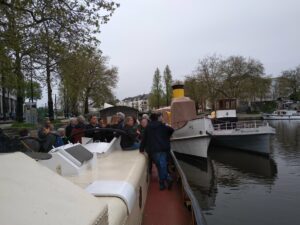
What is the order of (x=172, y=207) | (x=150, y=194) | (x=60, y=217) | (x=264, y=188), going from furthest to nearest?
(x=264, y=188) < (x=150, y=194) < (x=172, y=207) < (x=60, y=217)

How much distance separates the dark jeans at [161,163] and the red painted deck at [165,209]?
31cm

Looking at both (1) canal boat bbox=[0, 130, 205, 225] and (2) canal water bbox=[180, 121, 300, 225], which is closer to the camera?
(1) canal boat bbox=[0, 130, 205, 225]

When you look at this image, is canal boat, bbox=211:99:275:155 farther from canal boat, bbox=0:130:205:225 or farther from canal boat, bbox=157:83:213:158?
canal boat, bbox=0:130:205:225

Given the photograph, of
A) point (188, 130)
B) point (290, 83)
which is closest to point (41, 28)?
point (188, 130)

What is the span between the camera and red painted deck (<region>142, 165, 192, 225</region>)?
5641mm

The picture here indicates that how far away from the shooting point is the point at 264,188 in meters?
15.0

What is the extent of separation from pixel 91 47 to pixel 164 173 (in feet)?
35.3

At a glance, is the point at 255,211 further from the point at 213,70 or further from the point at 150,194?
the point at 213,70

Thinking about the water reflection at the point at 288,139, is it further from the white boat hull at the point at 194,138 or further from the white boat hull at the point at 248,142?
the white boat hull at the point at 194,138

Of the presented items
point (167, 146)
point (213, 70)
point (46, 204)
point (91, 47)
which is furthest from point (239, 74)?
point (46, 204)

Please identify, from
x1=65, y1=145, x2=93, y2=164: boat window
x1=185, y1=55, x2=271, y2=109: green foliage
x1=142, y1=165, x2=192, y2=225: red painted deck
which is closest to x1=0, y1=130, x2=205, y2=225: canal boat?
x1=65, y1=145, x2=93, y2=164: boat window

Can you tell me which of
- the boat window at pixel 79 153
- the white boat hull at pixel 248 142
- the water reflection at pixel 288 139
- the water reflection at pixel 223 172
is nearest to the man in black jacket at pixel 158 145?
the boat window at pixel 79 153

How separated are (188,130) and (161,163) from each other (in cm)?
1567

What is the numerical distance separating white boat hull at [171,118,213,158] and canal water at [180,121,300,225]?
64 cm
